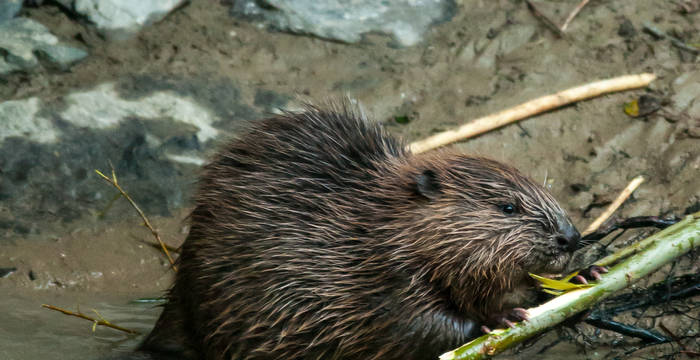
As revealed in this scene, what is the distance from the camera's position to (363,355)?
2.78 m

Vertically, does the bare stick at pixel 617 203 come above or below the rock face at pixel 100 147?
above

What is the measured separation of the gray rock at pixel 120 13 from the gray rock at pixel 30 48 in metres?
0.22

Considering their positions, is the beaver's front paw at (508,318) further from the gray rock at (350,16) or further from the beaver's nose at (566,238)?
the gray rock at (350,16)

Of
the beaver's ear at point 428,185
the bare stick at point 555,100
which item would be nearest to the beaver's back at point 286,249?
the beaver's ear at point 428,185

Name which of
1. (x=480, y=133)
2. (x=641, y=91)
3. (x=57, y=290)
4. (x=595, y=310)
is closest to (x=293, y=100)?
(x=480, y=133)

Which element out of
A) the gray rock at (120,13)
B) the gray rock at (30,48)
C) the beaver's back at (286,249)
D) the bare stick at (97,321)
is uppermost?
the beaver's back at (286,249)

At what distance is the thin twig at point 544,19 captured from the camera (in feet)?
16.1

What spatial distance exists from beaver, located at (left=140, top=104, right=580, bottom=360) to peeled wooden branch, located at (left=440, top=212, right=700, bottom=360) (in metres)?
0.07

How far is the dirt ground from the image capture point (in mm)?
3684

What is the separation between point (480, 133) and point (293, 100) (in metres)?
1.08

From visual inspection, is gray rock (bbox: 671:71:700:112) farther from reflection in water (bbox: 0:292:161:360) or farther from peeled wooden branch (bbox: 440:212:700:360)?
reflection in water (bbox: 0:292:161:360)

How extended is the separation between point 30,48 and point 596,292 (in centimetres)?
348

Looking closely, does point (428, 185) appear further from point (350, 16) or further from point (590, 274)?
point (350, 16)

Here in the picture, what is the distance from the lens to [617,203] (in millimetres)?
3885
